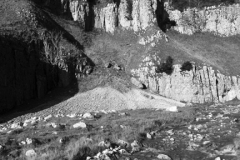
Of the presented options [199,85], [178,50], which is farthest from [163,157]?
[178,50]

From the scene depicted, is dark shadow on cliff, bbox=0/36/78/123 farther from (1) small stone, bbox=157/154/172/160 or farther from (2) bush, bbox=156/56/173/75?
(1) small stone, bbox=157/154/172/160

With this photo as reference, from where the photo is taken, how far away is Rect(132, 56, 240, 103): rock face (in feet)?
116

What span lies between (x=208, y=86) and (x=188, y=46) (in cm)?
1058

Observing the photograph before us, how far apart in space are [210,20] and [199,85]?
21.4m

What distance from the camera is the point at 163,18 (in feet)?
169

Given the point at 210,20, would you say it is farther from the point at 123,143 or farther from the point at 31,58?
the point at 123,143

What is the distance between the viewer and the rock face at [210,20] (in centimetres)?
4909

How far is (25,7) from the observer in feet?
120

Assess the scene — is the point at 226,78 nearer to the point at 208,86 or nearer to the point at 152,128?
the point at 208,86

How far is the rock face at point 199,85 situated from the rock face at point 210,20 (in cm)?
1572

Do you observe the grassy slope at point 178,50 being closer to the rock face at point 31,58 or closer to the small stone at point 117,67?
the small stone at point 117,67

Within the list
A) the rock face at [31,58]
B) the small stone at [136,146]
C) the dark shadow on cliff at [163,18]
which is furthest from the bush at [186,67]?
the small stone at [136,146]

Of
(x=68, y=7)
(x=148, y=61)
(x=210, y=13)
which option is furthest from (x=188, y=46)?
(x=68, y=7)

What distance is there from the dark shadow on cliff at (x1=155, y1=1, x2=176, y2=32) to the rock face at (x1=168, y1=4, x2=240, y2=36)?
1.10 meters
